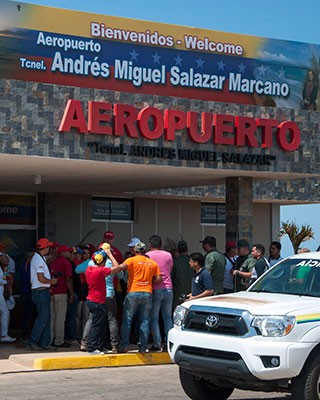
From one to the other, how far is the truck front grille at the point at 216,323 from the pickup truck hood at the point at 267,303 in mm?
120

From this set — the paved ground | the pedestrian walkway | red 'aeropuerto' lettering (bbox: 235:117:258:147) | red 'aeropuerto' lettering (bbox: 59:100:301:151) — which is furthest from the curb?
red 'aeropuerto' lettering (bbox: 235:117:258:147)

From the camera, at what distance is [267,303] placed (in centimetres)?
966

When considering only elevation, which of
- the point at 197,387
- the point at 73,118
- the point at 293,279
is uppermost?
the point at 73,118

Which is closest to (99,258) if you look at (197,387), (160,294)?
(160,294)

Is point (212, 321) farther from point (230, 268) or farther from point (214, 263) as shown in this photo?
point (230, 268)

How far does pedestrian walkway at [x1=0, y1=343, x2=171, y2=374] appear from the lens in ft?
44.4

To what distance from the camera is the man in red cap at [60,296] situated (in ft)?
50.9

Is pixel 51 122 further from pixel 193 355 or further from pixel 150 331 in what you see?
pixel 193 355

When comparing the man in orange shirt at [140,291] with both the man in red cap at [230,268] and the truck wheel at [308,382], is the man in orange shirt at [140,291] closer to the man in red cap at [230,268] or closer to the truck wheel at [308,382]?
the man in red cap at [230,268]

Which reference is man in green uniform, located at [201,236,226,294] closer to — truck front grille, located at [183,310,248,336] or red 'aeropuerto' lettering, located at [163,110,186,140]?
red 'aeropuerto' lettering, located at [163,110,186,140]

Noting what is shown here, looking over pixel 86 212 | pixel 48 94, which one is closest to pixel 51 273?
pixel 48 94

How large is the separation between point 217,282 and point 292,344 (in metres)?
6.14

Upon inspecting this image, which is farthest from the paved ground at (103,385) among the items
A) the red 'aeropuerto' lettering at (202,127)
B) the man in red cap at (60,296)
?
the red 'aeropuerto' lettering at (202,127)

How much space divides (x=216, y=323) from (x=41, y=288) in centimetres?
579
